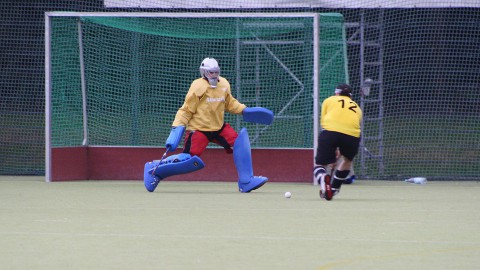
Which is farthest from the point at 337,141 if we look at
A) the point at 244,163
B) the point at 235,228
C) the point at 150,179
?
the point at 235,228

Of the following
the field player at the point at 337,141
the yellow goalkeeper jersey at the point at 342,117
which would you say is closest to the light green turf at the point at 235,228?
the field player at the point at 337,141

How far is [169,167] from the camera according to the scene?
13.6 m

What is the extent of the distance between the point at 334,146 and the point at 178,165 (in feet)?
6.63

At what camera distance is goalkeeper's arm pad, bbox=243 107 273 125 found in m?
14.0

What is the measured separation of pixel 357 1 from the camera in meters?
16.0

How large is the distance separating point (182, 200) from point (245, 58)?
14.2 ft

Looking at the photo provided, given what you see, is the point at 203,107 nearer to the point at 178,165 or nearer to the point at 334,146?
the point at 178,165

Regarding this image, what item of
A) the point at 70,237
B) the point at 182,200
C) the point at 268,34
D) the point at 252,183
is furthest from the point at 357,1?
the point at 70,237

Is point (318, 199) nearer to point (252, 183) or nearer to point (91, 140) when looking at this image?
point (252, 183)

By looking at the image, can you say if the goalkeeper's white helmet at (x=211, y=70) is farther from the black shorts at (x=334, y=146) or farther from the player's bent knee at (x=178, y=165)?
the black shorts at (x=334, y=146)

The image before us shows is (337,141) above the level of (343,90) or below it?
below

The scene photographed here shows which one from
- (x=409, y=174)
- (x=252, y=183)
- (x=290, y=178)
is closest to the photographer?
(x=252, y=183)

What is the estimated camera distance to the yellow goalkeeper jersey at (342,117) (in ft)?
40.6

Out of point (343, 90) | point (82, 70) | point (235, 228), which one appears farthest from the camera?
point (82, 70)
